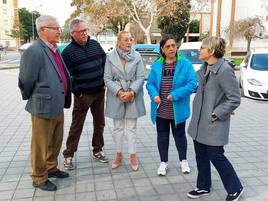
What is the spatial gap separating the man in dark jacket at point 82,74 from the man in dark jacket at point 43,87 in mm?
407

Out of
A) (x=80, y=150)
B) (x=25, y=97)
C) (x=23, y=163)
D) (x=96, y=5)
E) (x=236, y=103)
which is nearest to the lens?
(x=236, y=103)

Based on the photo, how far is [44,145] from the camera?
150 inches

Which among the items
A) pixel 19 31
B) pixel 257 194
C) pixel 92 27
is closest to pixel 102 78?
pixel 257 194

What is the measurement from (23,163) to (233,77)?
325 centimetres

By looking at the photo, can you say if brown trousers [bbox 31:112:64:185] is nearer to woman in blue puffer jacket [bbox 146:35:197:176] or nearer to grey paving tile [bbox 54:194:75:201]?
grey paving tile [bbox 54:194:75:201]

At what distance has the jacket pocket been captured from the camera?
3646 mm

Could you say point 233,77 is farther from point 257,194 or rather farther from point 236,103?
point 257,194

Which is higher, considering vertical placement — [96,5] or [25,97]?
[96,5]

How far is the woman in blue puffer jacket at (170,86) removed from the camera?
4.11m

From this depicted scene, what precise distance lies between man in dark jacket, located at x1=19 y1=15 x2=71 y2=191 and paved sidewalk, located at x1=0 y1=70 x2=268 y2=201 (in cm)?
35

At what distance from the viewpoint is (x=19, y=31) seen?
56000 millimetres

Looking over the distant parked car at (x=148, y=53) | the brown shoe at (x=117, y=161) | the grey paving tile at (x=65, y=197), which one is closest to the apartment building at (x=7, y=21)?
the distant parked car at (x=148, y=53)

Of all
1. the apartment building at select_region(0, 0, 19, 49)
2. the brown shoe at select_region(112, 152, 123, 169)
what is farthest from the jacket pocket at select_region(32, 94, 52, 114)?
the apartment building at select_region(0, 0, 19, 49)

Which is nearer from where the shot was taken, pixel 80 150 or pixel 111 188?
pixel 111 188
